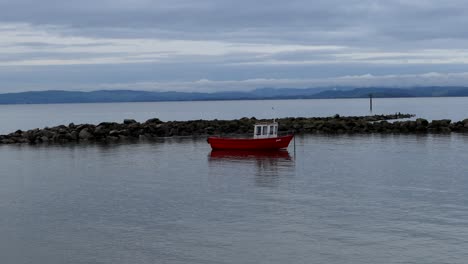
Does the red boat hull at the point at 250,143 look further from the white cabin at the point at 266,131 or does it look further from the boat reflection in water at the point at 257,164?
the white cabin at the point at 266,131

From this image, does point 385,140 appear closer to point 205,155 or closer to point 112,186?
point 205,155

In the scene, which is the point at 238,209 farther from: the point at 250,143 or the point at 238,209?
the point at 250,143

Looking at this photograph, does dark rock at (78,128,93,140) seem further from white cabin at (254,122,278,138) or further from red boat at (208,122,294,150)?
white cabin at (254,122,278,138)

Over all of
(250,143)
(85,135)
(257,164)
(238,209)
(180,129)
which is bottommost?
(238,209)

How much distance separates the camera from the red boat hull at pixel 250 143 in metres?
51.0

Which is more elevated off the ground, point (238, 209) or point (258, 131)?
point (258, 131)

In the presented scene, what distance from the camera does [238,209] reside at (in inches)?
989

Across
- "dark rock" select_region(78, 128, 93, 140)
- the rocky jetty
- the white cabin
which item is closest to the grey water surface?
the white cabin

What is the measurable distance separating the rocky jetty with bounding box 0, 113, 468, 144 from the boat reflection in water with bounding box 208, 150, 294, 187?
741 inches

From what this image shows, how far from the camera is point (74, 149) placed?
54.8 m

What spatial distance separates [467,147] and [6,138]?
43.2 m

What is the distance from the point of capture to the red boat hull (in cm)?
5100

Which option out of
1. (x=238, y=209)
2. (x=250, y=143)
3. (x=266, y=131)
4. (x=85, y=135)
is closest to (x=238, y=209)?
(x=238, y=209)

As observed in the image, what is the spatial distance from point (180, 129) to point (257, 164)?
98.7 ft
